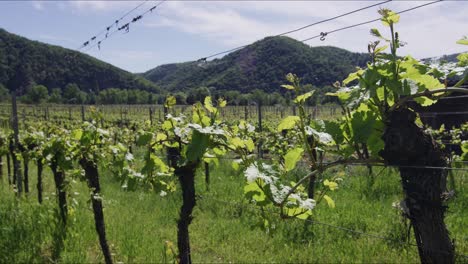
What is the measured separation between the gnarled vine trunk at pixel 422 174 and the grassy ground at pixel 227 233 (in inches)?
96.8

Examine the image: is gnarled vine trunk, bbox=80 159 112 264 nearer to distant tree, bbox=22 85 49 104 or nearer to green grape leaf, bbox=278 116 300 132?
green grape leaf, bbox=278 116 300 132

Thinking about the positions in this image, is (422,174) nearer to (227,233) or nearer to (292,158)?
(292,158)

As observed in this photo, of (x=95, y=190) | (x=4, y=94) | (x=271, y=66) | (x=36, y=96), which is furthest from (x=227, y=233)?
(x=271, y=66)

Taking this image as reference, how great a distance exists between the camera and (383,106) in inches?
54.4

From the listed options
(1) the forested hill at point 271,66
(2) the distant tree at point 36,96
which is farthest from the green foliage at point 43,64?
(1) the forested hill at point 271,66

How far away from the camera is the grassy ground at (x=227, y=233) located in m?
4.61

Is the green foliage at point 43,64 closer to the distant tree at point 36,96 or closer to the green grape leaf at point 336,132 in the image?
the distant tree at point 36,96

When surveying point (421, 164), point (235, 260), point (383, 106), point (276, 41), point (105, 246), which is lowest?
point (235, 260)

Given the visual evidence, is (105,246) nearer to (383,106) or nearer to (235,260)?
(235,260)

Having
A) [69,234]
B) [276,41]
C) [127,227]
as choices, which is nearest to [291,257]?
[127,227]

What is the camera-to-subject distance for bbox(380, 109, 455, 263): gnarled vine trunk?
4.53 ft

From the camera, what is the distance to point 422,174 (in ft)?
4.61

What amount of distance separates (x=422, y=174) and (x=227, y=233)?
452cm

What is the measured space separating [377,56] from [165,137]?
1.25 meters
